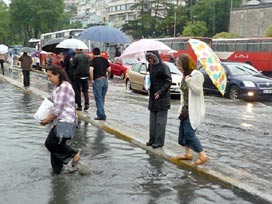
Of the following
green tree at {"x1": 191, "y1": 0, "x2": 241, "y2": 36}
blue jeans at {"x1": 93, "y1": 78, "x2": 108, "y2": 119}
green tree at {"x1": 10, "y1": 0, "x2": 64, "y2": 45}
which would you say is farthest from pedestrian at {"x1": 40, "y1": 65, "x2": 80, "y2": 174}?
green tree at {"x1": 191, "y1": 0, "x2": 241, "y2": 36}

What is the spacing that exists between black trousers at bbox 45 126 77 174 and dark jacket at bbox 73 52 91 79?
601 centimetres

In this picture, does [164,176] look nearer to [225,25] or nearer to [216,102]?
[216,102]

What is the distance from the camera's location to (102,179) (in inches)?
265

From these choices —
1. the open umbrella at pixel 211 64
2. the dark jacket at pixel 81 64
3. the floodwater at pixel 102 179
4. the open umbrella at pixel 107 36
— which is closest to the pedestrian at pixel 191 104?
the open umbrella at pixel 211 64

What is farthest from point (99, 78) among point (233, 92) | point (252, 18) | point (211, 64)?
point (252, 18)

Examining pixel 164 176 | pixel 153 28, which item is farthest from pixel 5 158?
pixel 153 28

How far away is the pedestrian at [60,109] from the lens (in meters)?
6.63

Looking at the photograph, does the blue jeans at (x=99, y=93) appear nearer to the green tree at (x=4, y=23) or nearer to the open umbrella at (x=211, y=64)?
the open umbrella at (x=211, y=64)

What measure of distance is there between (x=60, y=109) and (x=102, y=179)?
1133 millimetres

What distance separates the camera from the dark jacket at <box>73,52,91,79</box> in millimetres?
12664

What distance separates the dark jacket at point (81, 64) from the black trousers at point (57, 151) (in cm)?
601

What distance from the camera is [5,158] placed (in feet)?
25.6

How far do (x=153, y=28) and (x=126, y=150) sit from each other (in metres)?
80.7

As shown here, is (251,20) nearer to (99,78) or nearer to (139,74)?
(139,74)
